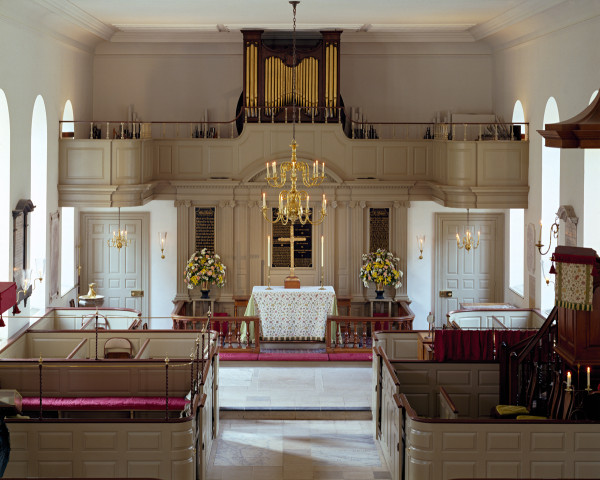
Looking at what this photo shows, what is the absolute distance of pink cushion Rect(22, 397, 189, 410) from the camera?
1216 cm

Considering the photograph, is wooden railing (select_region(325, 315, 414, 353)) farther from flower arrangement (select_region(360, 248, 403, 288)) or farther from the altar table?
flower arrangement (select_region(360, 248, 403, 288))

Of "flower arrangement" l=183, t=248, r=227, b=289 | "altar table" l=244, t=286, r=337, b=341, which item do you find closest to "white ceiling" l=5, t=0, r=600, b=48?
"flower arrangement" l=183, t=248, r=227, b=289

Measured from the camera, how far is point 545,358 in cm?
1220

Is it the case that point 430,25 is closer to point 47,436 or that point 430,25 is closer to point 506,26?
point 506,26

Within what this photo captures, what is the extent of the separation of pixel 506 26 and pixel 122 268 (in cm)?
976

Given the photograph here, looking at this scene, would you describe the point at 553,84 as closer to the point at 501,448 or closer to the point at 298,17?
the point at 298,17

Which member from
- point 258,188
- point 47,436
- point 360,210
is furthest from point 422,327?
point 47,436

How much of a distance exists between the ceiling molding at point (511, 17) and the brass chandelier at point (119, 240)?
877 centimetres

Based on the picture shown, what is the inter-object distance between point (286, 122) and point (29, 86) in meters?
5.76

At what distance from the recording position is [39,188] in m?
17.0

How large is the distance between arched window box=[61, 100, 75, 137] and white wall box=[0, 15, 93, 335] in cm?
16

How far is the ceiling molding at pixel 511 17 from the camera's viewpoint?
15.3m

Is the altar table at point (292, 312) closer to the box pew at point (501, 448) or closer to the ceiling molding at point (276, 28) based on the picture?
the ceiling molding at point (276, 28)

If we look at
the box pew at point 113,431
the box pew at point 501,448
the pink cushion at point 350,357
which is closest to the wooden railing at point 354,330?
the pink cushion at point 350,357
